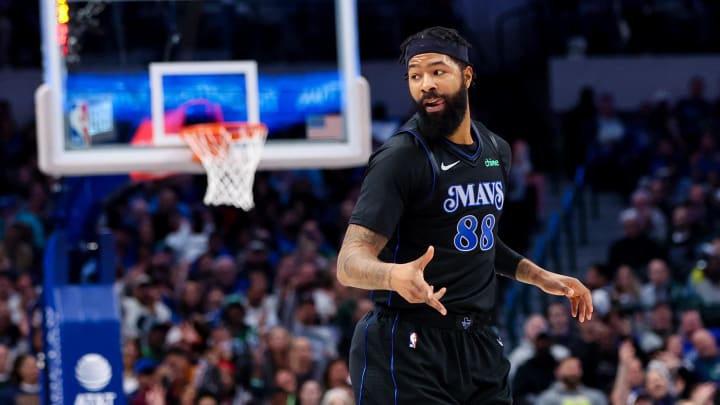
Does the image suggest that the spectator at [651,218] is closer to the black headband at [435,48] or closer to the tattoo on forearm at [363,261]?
the black headband at [435,48]

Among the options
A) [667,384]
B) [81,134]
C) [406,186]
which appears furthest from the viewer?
[667,384]

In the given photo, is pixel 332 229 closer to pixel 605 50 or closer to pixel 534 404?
pixel 534 404

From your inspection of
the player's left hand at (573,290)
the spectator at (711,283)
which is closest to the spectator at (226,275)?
the spectator at (711,283)

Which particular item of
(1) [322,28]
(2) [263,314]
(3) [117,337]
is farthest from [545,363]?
(3) [117,337]

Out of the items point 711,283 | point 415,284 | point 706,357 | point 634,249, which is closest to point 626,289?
point 711,283

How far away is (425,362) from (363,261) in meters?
0.55

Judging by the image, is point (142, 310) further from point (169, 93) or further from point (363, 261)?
point (363, 261)

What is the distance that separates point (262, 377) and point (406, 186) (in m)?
7.38

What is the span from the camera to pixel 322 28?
33.4 ft

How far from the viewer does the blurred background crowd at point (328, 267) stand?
11.4m

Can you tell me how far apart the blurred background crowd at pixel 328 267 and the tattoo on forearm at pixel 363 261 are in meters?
4.96

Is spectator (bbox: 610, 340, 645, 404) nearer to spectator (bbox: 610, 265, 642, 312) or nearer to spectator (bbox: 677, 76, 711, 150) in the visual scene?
spectator (bbox: 610, 265, 642, 312)

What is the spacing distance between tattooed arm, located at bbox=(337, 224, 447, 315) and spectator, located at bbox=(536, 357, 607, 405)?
23.3 feet

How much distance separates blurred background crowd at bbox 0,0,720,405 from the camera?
11.4 meters
